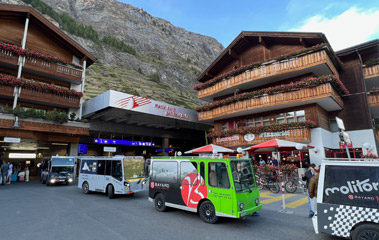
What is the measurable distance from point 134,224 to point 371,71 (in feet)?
80.3

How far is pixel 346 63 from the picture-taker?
872 inches

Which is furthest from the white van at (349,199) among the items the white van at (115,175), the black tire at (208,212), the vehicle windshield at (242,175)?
the white van at (115,175)

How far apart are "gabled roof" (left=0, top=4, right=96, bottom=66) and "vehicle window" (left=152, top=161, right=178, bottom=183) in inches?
913

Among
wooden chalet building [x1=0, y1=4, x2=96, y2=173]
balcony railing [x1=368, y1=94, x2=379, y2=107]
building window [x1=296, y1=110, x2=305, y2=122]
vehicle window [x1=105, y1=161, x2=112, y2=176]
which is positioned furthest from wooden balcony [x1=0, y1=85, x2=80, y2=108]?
balcony railing [x1=368, y1=94, x2=379, y2=107]

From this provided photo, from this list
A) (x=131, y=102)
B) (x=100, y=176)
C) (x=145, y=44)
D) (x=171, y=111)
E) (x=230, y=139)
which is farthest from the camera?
(x=145, y=44)

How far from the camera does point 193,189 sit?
8172 millimetres

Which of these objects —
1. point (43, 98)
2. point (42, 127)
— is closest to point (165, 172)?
point (42, 127)

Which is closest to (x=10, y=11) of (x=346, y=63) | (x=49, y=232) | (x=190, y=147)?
(x=49, y=232)

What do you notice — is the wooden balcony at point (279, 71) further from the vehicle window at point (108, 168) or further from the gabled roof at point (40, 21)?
the gabled roof at point (40, 21)

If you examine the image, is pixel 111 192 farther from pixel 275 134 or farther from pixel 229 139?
pixel 275 134

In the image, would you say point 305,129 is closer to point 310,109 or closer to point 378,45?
point 310,109

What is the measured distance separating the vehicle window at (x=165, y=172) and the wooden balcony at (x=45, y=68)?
2058cm

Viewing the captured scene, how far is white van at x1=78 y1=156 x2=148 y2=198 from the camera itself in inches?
481

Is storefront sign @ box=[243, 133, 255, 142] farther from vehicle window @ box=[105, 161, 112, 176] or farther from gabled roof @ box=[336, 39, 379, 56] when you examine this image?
vehicle window @ box=[105, 161, 112, 176]
